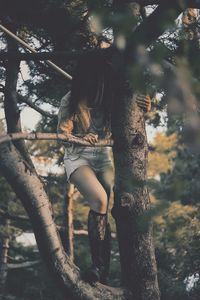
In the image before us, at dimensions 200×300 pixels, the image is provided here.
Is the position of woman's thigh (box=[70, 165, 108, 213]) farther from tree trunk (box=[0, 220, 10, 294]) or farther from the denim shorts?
tree trunk (box=[0, 220, 10, 294])

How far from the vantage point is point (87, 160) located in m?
3.87

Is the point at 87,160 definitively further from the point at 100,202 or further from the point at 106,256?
the point at 106,256

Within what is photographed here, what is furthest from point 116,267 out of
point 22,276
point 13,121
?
point 13,121

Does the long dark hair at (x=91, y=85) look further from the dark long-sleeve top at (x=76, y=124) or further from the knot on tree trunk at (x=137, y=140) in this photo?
the knot on tree trunk at (x=137, y=140)

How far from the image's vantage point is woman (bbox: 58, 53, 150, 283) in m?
3.78

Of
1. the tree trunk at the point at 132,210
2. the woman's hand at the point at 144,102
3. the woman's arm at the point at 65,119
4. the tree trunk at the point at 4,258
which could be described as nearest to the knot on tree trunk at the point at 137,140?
the tree trunk at the point at 132,210

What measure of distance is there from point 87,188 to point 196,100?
2.59 meters

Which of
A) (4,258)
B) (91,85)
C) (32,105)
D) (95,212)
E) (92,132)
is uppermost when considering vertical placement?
(4,258)

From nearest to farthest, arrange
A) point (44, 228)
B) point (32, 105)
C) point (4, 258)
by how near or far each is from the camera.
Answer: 1. point (44, 228)
2. point (32, 105)
3. point (4, 258)

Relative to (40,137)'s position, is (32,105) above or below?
above

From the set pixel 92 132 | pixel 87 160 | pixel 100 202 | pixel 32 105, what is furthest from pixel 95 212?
pixel 32 105

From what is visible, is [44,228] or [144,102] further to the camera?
[144,102]

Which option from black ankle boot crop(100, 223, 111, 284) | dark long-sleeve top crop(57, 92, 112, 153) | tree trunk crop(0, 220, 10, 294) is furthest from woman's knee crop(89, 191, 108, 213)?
tree trunk crop(0, 220, 10, 294)

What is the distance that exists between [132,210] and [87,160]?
487mm
